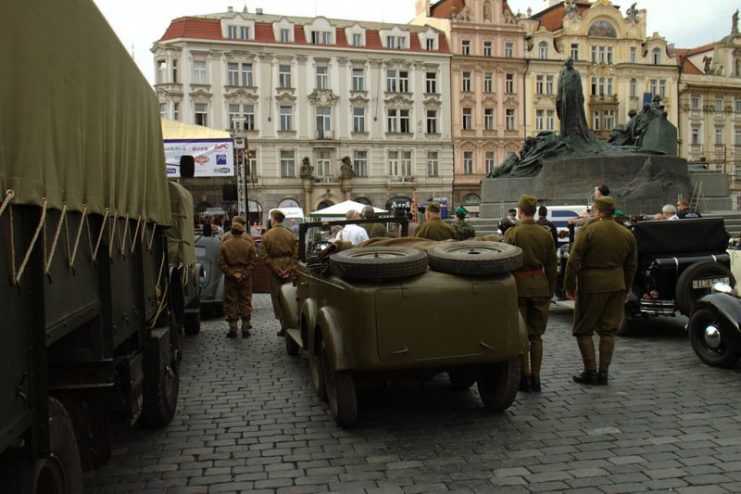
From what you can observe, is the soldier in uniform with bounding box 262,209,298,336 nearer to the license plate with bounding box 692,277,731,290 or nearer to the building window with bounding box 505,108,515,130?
the license plate with bounding box 692,277,731,290

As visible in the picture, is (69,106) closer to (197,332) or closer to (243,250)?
(243,250)

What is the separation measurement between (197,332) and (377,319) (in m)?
6.32

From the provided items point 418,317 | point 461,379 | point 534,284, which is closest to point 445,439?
point 418,317

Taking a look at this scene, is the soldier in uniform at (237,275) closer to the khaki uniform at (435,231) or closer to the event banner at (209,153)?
the khaki uniform at (435,231)

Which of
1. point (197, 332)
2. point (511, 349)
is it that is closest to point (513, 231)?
point (511, 349)

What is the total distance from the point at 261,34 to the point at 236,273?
48.9 m

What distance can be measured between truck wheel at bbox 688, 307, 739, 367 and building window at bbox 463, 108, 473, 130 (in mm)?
54626

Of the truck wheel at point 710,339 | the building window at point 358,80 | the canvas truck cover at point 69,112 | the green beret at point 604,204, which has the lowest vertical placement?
the truck wheel at point 710,339

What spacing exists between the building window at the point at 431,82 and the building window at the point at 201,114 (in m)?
18.9

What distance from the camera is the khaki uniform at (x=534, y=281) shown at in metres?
6.52

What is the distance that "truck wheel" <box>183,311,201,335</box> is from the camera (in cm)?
1045

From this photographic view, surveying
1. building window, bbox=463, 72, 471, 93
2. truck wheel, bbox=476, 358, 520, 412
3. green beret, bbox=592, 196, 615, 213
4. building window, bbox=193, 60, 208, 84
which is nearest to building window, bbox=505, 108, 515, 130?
building window, bbox=463, 72, 471, 93

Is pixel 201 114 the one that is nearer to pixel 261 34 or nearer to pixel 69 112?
pixel 261 34

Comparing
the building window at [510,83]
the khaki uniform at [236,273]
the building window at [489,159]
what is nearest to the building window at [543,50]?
the building window at [510,83]
